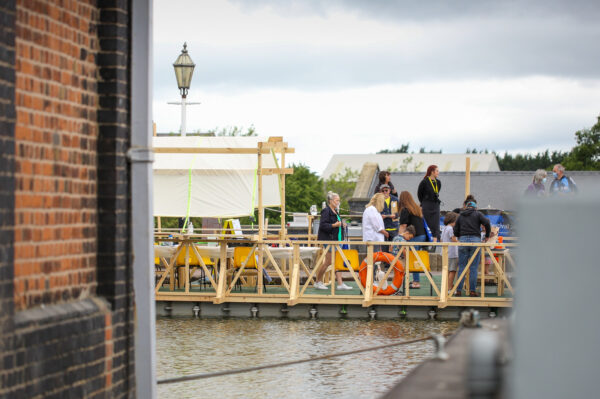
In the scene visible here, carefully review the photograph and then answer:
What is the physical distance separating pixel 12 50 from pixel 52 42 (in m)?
0.75

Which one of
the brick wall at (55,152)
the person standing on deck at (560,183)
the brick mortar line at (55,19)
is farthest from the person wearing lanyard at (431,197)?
the brick wall at (55,152)

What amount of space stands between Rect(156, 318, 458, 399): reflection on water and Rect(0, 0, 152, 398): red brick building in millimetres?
3443

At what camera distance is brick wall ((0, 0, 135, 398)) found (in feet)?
18.4

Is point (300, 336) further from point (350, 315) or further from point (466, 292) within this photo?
point (466, 292)

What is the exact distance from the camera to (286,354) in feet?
41.5

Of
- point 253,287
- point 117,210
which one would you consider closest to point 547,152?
point 253,287

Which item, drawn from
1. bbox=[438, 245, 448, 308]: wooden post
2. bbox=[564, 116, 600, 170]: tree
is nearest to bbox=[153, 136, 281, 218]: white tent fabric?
bbox=[438, 245, 448, 308]: wooden post

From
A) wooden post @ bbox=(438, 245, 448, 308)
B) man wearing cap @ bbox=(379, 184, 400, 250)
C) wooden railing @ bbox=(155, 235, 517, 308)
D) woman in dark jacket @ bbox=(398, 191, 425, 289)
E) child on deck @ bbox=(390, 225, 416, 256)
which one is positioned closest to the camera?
wooden post @ bbox=(438, 245, 448, 308)

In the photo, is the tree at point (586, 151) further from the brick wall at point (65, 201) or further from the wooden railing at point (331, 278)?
the brick wall at point (65, 201)

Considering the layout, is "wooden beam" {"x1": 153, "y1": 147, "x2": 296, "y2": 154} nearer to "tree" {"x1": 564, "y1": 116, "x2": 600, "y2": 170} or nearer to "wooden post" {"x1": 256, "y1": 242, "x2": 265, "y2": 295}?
"wooden post" {"x1": 256, "y1": 242, "x2": 265, "y2": 295}

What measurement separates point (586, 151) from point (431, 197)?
175ft

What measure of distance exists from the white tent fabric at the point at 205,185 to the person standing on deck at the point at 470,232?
4142mm

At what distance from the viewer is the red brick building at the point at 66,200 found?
18.4 ft

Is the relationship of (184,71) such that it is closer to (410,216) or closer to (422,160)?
(410,216)
